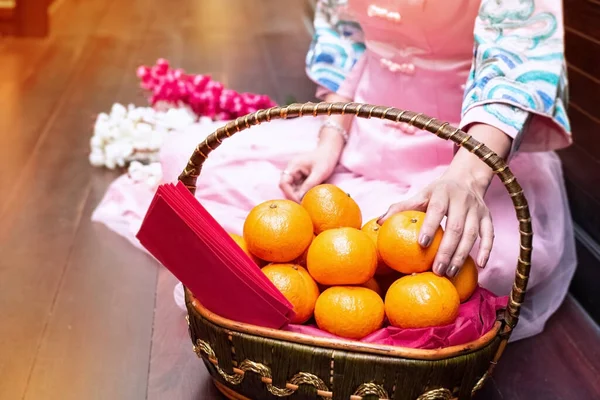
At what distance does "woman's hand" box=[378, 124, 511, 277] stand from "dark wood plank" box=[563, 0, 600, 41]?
2.24 feet

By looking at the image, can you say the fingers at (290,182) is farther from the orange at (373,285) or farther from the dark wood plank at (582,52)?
the dark wood plank at (582,52)

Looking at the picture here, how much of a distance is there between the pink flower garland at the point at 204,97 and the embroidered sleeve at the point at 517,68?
0.95 metres

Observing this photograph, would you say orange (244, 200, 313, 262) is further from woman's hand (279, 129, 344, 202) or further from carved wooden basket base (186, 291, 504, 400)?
woman's hand (279, 129, 344, 202)

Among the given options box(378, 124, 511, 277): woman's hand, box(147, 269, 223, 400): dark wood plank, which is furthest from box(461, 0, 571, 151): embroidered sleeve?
box(147, 269, 223, 400): dark wood plank

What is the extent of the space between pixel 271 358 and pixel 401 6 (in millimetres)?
641

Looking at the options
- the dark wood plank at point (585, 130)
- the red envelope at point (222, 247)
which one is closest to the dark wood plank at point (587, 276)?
the dark wood plank at point (585, 130)

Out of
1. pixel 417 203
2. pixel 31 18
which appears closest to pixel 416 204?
pixel 417 203

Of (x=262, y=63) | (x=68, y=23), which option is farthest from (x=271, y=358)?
(x=68, y=23)

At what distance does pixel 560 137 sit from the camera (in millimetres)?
1024

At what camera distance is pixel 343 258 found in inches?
33.4

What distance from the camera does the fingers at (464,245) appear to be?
2.68 ft

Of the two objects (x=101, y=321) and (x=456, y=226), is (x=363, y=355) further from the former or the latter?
(x=101, y=321)

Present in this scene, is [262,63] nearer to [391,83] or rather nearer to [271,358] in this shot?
[391,83]

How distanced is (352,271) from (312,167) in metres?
0.40
